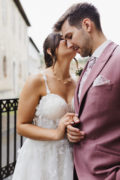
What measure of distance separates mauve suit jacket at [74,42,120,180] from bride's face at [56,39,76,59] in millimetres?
606

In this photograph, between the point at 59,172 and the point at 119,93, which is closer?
the point at 119,93

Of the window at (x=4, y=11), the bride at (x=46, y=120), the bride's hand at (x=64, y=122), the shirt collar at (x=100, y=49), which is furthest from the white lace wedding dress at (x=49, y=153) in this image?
the window at (x=4, y=11)

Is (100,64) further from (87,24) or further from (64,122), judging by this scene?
(64,122)

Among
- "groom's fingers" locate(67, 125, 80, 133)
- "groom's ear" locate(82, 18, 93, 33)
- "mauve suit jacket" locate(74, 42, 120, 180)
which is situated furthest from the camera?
"groom's ear" locate(82, 18, 93, 33)

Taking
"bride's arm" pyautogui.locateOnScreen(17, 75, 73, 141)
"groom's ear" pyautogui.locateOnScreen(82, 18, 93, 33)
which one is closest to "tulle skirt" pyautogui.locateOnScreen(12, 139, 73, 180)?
"bride's arm" pyautogui.locateOnScreen(17, 75, 73, 141)

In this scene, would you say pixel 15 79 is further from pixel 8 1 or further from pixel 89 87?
pixel 89 87

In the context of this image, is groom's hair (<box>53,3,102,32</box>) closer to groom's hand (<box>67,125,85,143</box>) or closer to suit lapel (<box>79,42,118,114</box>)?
suit lapel (<box>79,42,118,114</box>)

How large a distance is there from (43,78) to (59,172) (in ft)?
3.02

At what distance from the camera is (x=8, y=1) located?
1644 cm

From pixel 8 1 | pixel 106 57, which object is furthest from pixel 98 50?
pixel 8 1

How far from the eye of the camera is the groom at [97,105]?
1.40 meters

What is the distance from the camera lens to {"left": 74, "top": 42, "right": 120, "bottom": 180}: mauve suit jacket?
4.56 ft

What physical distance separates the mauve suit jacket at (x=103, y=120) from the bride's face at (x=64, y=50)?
606mm

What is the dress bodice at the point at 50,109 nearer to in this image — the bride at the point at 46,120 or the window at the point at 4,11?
the bride at the point at 46,120
